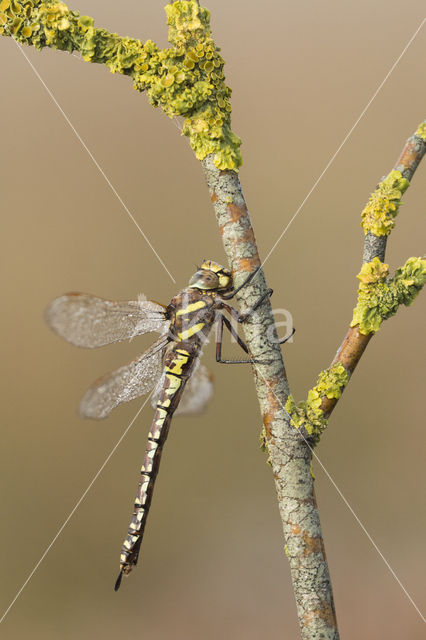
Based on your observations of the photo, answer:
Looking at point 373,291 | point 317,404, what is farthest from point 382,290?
point 317,404

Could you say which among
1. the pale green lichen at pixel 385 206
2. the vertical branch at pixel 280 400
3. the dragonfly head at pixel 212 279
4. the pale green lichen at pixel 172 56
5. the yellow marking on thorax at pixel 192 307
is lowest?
the vertical branch at pixel 280 400

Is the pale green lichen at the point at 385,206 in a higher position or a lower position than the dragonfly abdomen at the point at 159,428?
higher

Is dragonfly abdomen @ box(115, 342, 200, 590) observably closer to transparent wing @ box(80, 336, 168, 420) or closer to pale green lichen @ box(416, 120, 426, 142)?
transparent wing @ box(80, 336, 168, 420)

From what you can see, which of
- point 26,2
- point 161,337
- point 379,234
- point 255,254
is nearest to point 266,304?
point 255,254

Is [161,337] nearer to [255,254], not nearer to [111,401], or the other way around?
[111,401]

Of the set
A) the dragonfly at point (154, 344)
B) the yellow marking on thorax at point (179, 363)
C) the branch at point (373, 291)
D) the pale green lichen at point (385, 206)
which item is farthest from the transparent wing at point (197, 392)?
the pale green lichen at point (385, 206)

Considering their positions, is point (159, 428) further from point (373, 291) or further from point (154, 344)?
point (373, 291)

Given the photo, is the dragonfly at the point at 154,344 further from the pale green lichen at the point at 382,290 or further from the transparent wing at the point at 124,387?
the pale green lichen at the point at 382,290

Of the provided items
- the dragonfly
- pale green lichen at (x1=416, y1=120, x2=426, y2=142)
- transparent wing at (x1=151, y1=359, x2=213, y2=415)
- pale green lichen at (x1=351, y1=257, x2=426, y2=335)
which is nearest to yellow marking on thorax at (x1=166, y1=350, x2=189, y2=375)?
the dragonfly
